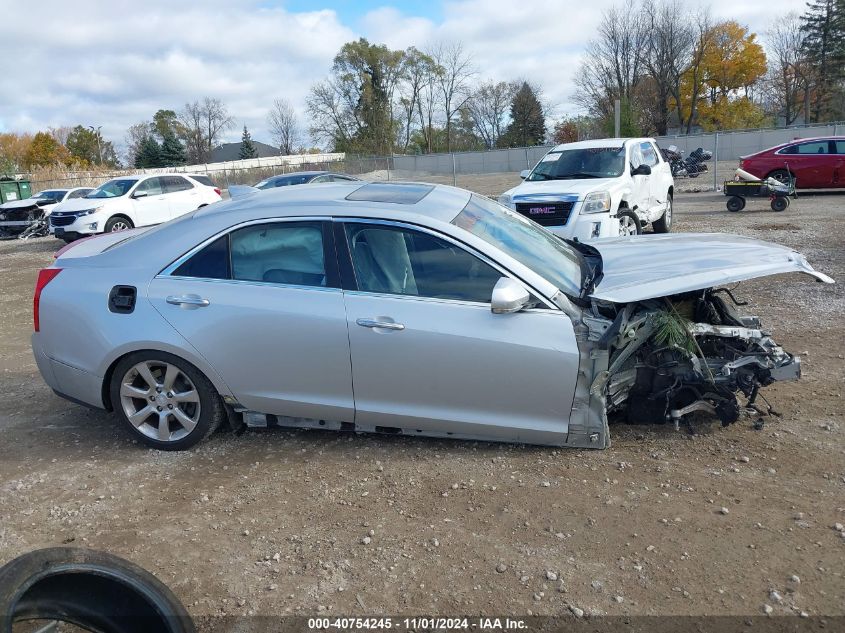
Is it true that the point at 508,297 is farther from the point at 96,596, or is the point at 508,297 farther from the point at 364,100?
the point at 364,100

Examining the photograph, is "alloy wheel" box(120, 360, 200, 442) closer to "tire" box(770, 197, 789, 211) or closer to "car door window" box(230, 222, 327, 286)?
"car door window" box(230, 222, 327, 286)

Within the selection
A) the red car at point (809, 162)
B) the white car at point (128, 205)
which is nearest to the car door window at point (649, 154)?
the red car at point (809, 162)

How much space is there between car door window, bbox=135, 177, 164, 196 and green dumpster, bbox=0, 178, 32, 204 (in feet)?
44.1

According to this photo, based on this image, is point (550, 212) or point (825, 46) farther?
point (825, 46)

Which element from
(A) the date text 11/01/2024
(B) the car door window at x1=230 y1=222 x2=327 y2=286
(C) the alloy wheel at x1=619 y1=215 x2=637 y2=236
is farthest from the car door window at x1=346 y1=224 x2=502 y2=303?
(C) the alloy wheel at x1=619 y1=215 x2=637 y2=236

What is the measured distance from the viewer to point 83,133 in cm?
8150

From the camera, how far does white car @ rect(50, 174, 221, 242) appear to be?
665 inches

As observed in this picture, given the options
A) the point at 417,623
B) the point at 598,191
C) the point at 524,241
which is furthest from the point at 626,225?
the point at 417,623

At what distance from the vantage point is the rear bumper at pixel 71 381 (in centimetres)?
443

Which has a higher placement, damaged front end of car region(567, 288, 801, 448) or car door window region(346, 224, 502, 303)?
car door window region(346, 224, 502, 303)

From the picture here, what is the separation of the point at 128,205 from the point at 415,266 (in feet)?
50.7

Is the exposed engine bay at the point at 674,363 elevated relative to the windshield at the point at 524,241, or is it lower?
lower

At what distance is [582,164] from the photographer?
11188 mm

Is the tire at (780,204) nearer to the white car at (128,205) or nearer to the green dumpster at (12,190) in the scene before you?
the white car at (128,205)
